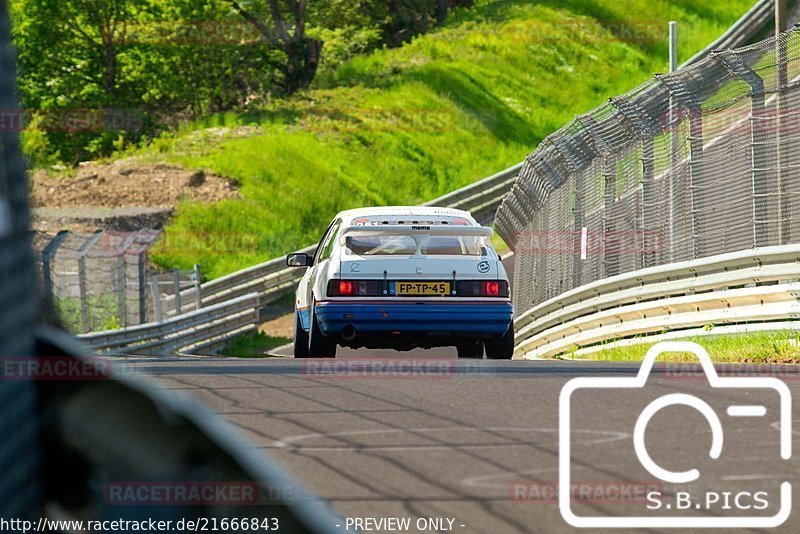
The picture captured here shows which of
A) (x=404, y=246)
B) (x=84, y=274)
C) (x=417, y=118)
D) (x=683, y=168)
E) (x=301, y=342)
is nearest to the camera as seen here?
(x=404, y=246)

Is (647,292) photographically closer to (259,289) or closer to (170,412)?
(170,412)

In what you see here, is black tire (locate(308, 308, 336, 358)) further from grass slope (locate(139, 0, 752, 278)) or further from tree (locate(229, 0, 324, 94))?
tree (locate(229, 0, 324, 94))

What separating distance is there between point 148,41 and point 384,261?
4685cm

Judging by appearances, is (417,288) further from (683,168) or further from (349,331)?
(683,168)

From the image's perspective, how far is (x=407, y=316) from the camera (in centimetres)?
1289

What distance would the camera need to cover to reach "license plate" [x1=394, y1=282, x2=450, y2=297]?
12945 millimetres

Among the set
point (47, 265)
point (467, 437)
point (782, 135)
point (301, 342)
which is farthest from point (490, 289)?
point (467, 437)

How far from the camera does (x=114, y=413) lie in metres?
1.06

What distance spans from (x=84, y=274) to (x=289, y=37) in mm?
44293

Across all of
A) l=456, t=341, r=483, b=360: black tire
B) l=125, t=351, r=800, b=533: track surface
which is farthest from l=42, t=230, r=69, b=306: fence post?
l=456, t=341, r=483, b=360: black tire

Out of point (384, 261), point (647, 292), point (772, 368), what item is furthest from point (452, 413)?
point (647, 292)

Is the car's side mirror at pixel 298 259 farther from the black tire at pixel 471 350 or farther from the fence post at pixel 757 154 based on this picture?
the fence post at pixel 757 154

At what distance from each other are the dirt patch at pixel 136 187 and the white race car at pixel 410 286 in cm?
3401

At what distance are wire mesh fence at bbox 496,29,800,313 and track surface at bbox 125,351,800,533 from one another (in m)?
4.41
